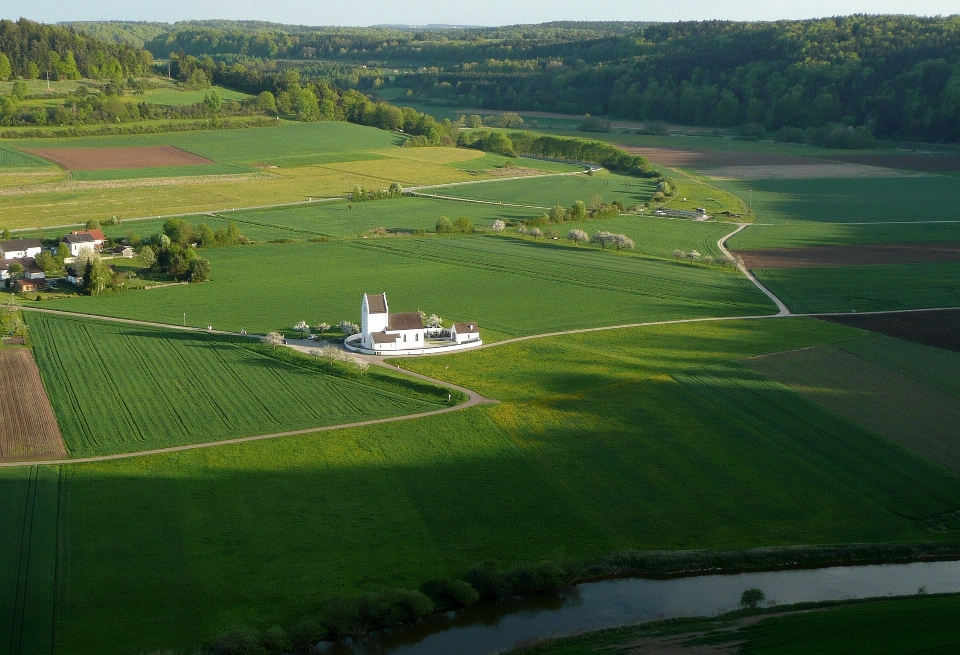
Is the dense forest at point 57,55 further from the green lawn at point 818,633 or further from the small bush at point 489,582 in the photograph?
the green lawn at point 818,633

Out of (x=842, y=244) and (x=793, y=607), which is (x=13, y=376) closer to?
(x=793, y=607)

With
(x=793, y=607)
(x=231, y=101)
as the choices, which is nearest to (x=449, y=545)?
(x=793, y=607)

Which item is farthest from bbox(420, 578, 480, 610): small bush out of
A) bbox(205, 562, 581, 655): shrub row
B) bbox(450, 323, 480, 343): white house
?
bbox(450, 323, 480, 343): white house

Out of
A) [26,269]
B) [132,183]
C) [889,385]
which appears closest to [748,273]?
[889,385]

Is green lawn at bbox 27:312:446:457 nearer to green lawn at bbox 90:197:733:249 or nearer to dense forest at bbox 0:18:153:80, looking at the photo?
green lawn at bbox 90:197:733:249

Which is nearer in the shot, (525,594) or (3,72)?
(525,594)

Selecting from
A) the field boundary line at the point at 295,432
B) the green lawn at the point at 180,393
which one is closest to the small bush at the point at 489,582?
the field boundary line at the point at 295,432

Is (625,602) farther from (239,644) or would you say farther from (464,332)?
(464,332)
